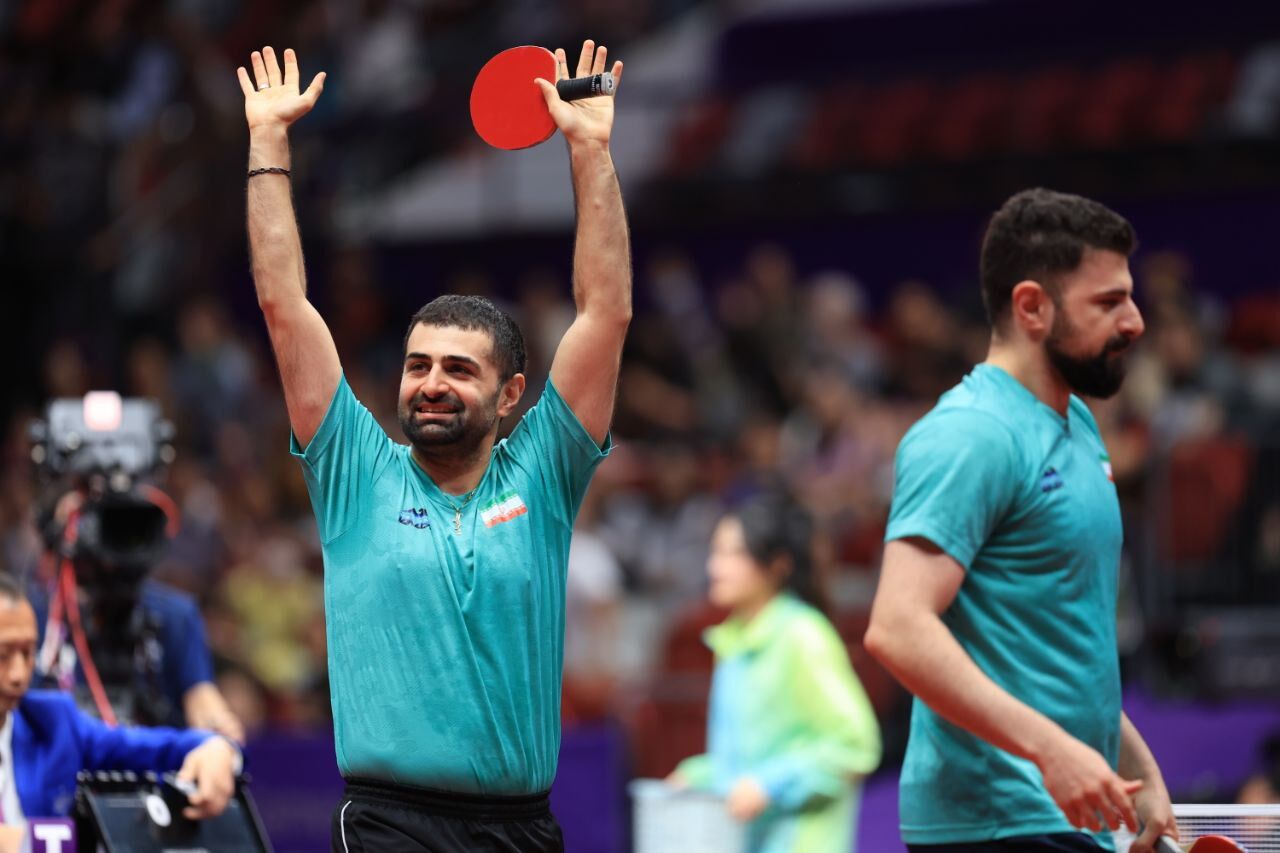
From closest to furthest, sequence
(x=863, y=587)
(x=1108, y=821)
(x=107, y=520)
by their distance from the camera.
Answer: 1. (x=1108, y=821)
2. (x=107, y=520)
3. (x=863, y=587)

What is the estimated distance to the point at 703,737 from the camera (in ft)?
36.4

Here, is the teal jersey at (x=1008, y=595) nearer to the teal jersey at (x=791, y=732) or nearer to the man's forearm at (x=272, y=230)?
the man's forearm at (x=272, y=230)

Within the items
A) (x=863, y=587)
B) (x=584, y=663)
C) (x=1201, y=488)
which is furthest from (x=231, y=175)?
(x=1201, y=488)

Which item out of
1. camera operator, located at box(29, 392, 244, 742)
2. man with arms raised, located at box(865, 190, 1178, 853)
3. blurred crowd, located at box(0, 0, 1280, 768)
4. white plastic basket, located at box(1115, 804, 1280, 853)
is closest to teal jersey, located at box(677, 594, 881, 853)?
camera operator, located at box(29, 392, 244, 742)

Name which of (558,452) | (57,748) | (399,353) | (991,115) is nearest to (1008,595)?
(558,452)

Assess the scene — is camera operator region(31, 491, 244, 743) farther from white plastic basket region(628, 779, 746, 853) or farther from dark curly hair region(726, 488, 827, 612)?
dark curly hair region(726, 488, 827, 612)

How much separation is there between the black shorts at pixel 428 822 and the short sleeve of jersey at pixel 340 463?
58cm

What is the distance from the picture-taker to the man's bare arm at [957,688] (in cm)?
386

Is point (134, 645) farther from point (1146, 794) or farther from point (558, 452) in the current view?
point (1146, 794)

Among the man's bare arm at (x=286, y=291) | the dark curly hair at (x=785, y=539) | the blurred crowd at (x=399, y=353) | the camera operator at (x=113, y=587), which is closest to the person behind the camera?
the man's bare arm at (x=286, y=291)

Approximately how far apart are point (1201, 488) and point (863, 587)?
6.74ft

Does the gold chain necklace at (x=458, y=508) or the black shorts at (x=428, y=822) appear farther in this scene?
the gold chain necklace at (x=458, y=508)

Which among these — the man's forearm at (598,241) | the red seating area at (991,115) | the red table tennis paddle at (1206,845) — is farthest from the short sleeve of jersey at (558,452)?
the red seating area at (991,115)

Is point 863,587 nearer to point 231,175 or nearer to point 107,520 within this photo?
point 107,520
